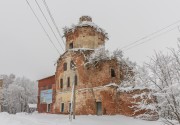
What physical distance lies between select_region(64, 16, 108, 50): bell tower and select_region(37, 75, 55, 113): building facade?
307 inches

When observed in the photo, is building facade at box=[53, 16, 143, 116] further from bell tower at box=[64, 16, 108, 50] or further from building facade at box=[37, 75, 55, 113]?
building facade at box=[37, 75, 55, 113]

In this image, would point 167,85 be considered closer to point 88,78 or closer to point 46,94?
point 88,78

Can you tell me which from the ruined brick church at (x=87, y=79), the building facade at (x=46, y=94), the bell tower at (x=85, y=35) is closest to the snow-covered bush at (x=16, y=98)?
the building facade at (x=46, y=94)

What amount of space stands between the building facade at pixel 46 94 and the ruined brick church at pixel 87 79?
0.64 m

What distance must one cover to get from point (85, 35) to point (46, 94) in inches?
483

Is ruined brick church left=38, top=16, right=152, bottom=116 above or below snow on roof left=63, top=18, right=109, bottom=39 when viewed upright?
below

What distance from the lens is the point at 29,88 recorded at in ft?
267

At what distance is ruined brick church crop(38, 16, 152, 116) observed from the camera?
101ft

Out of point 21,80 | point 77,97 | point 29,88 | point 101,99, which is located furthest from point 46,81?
point 21,80

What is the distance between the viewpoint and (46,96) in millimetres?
40688

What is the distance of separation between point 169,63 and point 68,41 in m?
27.4

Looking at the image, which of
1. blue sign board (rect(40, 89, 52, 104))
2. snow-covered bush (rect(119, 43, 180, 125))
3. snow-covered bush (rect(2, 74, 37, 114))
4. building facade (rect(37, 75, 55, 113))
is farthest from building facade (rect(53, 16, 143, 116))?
snow-covered bush (rect(2, 74, 37, 114))

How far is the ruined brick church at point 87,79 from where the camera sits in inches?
1217

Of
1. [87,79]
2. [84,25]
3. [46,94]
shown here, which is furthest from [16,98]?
[87,79]
